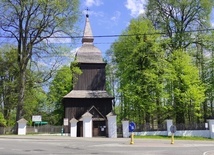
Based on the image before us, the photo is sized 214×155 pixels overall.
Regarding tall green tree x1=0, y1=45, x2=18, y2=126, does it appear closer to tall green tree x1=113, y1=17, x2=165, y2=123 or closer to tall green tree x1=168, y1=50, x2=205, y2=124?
tall green tree x1=113, y1=17, x2=165, y2=123

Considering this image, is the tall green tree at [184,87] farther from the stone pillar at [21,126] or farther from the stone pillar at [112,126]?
the stone pillar at [21,126]

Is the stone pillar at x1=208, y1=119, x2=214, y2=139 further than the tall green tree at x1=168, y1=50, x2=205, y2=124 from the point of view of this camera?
No

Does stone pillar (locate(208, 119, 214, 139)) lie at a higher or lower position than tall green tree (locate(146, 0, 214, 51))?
lower

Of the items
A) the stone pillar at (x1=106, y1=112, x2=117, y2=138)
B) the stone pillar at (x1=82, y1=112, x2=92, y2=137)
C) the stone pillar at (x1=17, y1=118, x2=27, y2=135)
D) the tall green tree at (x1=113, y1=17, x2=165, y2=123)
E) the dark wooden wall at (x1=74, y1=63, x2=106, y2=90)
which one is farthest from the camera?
the dark wooden wall at (x1=74, y1=63, x2=106, y2=90)

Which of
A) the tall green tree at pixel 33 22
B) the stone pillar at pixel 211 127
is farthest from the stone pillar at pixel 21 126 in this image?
the stone pillar at pixel 211 127

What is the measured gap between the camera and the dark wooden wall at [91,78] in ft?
161

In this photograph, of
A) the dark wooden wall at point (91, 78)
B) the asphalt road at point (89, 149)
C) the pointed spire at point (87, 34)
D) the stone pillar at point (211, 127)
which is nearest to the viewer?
the asphalt road at point (89, 149)

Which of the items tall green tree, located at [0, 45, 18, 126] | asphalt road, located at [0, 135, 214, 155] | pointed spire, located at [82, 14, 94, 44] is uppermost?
pointed spire, located at [82, 14, 94, 44]

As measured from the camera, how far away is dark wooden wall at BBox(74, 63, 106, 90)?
161 ft

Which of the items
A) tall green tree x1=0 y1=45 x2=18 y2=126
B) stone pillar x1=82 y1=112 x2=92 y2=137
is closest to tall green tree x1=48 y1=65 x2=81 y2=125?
tall green tree x1=0 y1=45 x2=18 y2=126

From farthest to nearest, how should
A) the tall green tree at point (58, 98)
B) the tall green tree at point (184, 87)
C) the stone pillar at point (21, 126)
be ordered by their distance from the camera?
the tall green tree at point (58, 98)
the tall green tree at point (184, 87)
the stone pillar at point (21, 126)

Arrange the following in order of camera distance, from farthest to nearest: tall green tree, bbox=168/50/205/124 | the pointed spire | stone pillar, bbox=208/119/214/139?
1. the pointed spire
2. tall green tree, bbox=168/50/205/124
3. stone pillar, bbox=208/119/214/139

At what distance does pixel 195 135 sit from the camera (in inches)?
1608

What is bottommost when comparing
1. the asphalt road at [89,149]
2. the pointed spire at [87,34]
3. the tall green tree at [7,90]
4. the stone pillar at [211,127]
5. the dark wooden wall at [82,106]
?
the asphalt road at [89,149]
